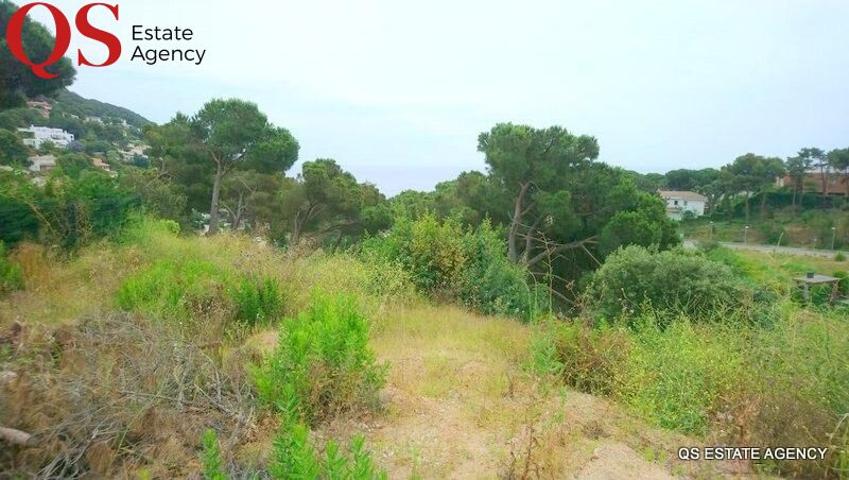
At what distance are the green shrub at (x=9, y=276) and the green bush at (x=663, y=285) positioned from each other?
22.4 ft

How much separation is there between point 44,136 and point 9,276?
889 centimetres

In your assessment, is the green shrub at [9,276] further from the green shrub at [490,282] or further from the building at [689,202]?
the building at [689,202]

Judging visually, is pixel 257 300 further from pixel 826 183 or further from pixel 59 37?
pixel 826 183

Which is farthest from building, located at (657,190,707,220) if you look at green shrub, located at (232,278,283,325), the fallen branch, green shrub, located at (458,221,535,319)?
the fallen branch

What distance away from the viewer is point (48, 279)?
20.3ft

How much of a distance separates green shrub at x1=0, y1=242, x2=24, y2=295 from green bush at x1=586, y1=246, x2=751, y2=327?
6837mm

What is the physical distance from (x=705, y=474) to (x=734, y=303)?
15.9ft

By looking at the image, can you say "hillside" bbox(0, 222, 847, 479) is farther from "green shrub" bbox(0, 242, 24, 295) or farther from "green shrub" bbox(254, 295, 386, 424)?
"green shrub" bbox(0, 242, 24, 295)

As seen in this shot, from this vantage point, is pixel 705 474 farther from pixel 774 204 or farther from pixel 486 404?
pixel 774 204

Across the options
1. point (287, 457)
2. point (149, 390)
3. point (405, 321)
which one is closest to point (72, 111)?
point (405, 321)

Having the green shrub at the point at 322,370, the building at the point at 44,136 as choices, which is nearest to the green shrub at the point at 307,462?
the green shrub at the point at 322,370

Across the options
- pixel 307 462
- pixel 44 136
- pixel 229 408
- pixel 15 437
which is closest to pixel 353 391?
pixel 229 408

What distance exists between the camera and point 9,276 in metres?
5.81

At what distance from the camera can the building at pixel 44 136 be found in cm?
1173
